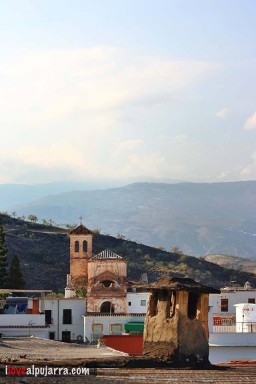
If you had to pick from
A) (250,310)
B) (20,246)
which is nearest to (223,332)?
(250,310)

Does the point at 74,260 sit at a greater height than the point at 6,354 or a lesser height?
greater

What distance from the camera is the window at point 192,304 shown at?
33062 mm

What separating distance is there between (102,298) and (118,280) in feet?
6.01

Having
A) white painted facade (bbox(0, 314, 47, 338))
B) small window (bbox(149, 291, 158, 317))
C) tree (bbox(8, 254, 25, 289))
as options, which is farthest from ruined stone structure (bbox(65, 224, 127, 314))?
small window (bbox(149, 291, 158, 317))

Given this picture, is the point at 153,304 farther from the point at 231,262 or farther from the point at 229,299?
the point at 231,262

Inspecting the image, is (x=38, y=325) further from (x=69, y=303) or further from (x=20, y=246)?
(x=20, y=246)

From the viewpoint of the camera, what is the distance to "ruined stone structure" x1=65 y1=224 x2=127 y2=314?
205ft

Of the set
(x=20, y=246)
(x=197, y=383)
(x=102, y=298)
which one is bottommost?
(x=197, y=383)

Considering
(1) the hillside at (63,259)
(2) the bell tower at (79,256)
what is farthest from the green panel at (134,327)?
(1) the hillside at (63,259)

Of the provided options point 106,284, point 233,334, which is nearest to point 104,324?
point 106,284

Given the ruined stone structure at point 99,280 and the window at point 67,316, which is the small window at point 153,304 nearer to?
the window at point 67,316

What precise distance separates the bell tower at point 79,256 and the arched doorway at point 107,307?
15.3 feet

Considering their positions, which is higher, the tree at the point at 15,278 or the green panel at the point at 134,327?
the tree at the point at 15,278

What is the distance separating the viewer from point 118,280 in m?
63.8
